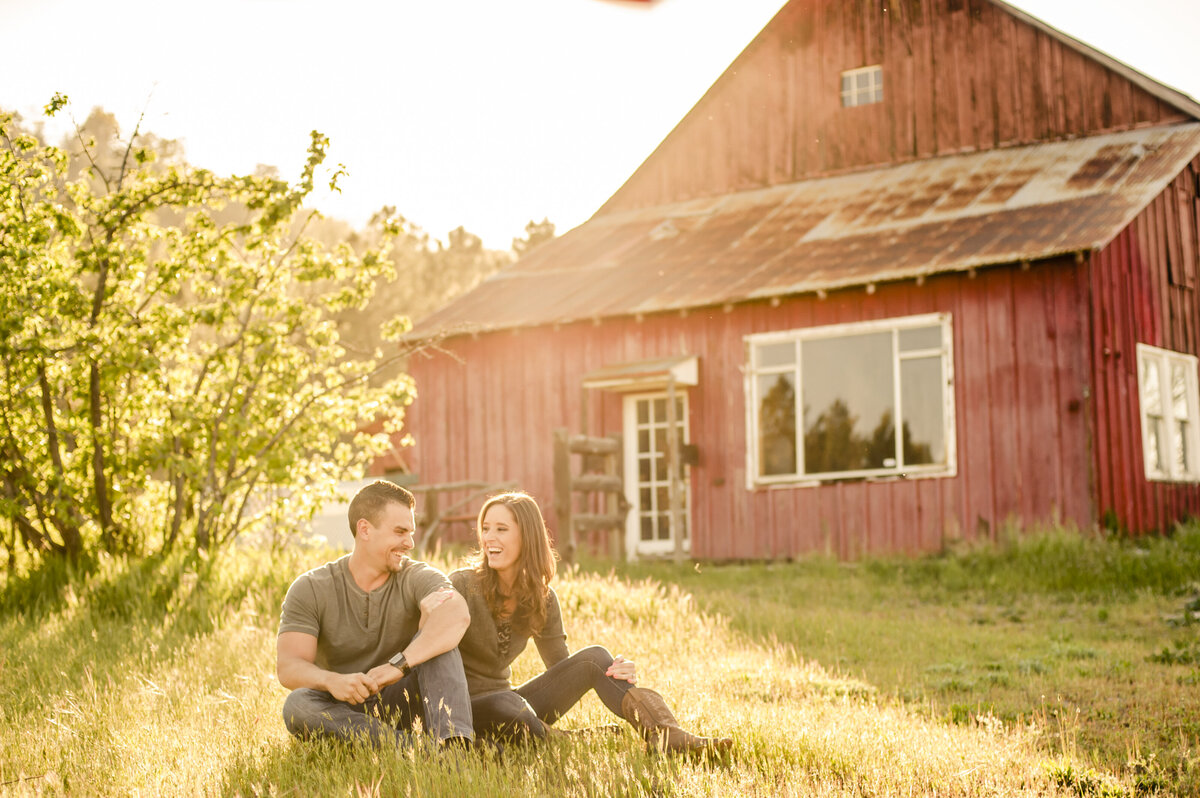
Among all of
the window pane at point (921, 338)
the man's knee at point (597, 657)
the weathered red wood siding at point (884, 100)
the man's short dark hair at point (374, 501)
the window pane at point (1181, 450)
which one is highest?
the weathered red wood siding at point (884, 100)

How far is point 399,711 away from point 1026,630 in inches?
255

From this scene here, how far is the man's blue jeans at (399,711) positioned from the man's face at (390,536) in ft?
1.57

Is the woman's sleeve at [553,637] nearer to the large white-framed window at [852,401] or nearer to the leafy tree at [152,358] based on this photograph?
the leafy tree at [152,358]

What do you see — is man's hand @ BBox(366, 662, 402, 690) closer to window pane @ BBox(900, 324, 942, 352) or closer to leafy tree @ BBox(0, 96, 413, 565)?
leafy tree @ BBox(0, 96, 413, 565)

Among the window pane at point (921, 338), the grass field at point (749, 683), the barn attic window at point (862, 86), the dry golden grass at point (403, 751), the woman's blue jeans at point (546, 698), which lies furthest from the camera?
the barn attic window at point (862, 86)

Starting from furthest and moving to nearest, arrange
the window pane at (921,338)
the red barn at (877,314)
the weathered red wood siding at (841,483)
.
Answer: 1. the window pane at (921,338)
2. the red barn at (877,314)
3. the weathered red wood siding at (841,483)

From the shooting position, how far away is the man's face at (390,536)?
5562mm

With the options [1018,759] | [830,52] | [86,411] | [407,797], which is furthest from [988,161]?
[407,797]

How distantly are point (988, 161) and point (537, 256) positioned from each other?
7605mm

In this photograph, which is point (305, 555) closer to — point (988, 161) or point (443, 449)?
point (443, 449)

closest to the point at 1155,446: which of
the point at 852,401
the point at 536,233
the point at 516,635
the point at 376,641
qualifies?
the point at 852,401

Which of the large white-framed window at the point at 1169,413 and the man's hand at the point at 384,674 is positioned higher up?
the large white-framed window at the point at 1169,413

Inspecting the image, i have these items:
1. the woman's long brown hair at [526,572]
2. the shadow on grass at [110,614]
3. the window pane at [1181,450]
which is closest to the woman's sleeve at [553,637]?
the woman's long brown hair at [526,572]

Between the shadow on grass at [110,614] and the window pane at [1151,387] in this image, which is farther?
the window pane at [1151,387]
